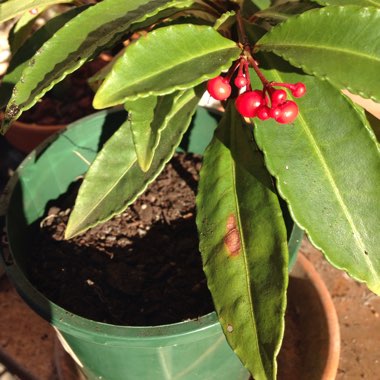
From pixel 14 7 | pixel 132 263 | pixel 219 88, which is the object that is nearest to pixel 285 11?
pixel 219 88

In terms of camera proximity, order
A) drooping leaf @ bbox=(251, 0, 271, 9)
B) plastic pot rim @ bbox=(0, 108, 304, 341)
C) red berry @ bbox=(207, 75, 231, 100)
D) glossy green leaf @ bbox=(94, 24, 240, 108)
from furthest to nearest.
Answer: drooping leaf @ bbox=(251, 0, 271, 9), plastic pot rim @ bbox=(0, 108, 304, 341), red berry @ bbox=(207, 75, 231, 100), glossy green leaf @ bbox=(94, 24, 240, 108)

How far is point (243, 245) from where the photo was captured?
0.80 meters

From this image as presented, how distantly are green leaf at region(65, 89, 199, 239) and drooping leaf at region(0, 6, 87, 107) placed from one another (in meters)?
0.18

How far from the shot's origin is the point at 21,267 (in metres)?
0.94

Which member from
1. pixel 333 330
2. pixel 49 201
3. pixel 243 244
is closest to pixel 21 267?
pixel 49 201

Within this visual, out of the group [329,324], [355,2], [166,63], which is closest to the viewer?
[166,63]

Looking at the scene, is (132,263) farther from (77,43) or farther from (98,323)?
(77,43)

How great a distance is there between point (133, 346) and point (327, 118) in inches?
17.4

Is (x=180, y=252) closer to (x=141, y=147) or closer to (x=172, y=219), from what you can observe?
(x=172, y=219)

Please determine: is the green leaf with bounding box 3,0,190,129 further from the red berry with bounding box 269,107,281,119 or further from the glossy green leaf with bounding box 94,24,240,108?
the red berry with bounding box 269,107,281,119

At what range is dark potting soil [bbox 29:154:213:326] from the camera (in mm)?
960

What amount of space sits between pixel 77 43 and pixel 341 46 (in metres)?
0.35

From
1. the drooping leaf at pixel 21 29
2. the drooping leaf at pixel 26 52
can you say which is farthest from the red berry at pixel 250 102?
the drooping leaf at pixel 21 29

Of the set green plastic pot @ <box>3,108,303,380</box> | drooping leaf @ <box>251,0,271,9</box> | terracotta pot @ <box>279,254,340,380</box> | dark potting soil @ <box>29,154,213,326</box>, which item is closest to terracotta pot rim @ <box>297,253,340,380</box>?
terracotta pot @ <box>279,254,340,380</box>
